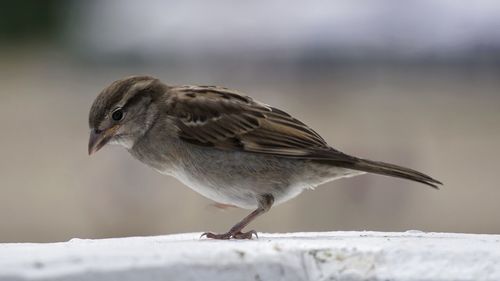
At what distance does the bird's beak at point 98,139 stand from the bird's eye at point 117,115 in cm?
4

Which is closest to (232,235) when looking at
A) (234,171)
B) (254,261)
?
(234,171)

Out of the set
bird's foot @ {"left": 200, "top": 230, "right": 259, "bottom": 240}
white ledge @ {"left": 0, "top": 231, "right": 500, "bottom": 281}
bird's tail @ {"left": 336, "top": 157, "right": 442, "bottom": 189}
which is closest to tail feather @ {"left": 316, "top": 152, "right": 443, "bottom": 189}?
bird's tail @ {"left": 336, "top": 157, "right": 442, "bottom": 189}

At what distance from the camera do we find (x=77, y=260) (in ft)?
A: 9.26

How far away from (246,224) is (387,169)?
59cm

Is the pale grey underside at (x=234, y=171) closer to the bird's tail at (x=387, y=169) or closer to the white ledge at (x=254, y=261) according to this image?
the bird's tail at (x=387, y=169)

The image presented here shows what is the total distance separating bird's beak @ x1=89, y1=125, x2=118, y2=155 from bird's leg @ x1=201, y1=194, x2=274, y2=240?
24.8 inches

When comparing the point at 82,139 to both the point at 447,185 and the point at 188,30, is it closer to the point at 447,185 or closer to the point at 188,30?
the point at 447,185

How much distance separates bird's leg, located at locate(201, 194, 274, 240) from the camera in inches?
164

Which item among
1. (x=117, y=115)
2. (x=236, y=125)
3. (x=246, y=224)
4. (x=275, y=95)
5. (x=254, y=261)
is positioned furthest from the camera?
(x=275, y=95)

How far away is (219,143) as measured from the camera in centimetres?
482

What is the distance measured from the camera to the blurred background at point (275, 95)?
40.0 ft

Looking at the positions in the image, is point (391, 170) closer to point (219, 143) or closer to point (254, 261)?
point (219, 143)

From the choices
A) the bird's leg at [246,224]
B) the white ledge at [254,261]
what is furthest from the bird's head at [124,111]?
the white ledge at [254,261]

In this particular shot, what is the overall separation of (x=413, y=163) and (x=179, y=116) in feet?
30.8
